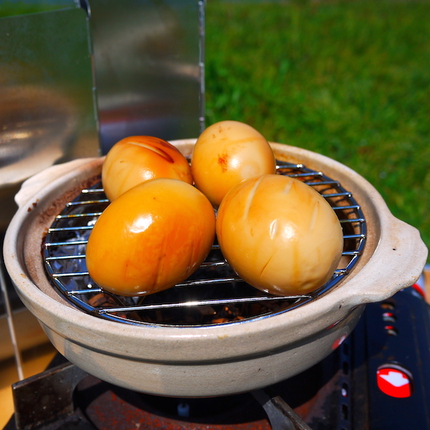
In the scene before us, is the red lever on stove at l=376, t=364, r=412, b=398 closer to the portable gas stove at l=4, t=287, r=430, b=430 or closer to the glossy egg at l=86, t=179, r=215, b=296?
the portable gas stove at l=4, t=287, r=430, b=430

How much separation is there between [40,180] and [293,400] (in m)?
0.91

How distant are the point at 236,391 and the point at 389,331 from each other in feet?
1.98

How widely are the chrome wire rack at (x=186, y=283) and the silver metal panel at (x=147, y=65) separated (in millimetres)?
362

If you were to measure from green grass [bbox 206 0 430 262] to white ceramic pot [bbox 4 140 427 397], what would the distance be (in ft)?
6.01

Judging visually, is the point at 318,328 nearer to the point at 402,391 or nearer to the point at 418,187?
the point at 402,391

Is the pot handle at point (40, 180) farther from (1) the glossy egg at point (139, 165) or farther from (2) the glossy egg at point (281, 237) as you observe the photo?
(2) the glossy egg at point (281, 237)

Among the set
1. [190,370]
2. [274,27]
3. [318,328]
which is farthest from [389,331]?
[274,27]

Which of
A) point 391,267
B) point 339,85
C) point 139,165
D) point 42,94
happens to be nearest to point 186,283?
point 139,165

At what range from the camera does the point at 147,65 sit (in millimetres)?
1510

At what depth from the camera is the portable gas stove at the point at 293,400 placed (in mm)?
1075

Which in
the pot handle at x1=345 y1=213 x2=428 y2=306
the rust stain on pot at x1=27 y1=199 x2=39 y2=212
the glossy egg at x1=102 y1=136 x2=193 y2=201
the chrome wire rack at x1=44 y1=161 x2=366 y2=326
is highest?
the glossy egg at x1=102 y1=136 x2=193 y2=201

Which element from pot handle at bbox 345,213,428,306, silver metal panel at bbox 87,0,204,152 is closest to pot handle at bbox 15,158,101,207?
silver metal panel at bbox 87,0,204,152

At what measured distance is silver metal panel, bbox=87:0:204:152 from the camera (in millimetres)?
1407

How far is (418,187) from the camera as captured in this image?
3039mm
